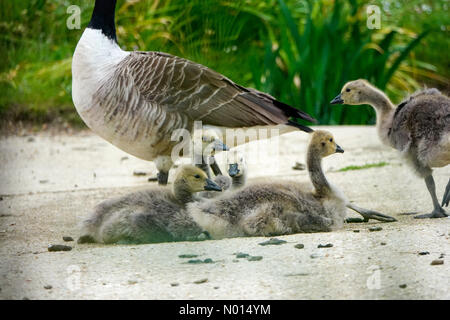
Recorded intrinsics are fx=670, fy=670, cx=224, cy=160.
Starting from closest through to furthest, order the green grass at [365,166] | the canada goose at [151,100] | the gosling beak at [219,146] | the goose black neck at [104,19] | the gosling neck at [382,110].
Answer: the gosling beak at [219,146]
the canada goose at [151,100]
the gosling neck at [382,110]
the goose black neck at [104,19]
the green grass at [365,166]

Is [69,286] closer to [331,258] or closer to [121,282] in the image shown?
[121,282]

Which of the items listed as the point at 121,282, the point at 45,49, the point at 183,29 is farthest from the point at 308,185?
the point at 45,49

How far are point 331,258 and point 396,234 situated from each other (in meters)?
0.69

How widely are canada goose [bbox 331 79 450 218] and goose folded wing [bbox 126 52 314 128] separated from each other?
2.14 feet

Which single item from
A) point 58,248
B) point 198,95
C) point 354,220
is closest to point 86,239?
point 58,248

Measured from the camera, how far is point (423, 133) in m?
4.69

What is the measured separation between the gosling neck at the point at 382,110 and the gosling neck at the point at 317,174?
2.60 feet

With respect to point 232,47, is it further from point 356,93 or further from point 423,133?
point 423,133

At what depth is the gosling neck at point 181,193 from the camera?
4.40 meters

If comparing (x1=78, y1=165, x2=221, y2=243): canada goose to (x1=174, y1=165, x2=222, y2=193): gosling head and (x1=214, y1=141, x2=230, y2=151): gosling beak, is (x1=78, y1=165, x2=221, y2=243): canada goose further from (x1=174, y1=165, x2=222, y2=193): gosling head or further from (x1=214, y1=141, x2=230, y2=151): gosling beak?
(x1=214, y1=141, x2=230, y2=151): gosling beak

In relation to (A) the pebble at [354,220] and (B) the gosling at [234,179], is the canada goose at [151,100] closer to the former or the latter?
(B) the gosling at [234,179]

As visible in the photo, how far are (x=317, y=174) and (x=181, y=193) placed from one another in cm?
92

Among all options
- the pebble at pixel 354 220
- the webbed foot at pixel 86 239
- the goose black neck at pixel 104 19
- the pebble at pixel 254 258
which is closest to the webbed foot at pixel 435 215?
the pebble at pixel 354 220

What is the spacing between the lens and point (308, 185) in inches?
186
